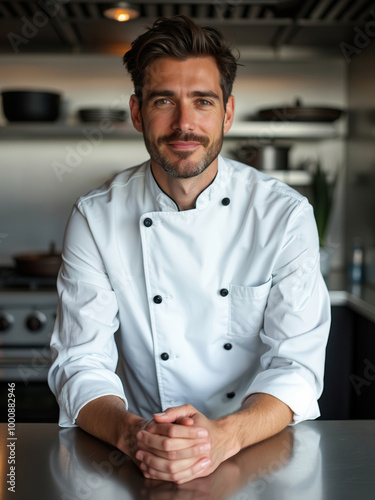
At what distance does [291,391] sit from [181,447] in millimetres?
306

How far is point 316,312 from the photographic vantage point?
1.20 m

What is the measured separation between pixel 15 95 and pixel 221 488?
210cm

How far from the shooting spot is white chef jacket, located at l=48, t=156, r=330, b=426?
4.09ft

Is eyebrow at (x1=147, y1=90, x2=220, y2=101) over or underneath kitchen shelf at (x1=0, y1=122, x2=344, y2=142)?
underneath

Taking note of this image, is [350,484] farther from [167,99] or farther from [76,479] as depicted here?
[167,99]

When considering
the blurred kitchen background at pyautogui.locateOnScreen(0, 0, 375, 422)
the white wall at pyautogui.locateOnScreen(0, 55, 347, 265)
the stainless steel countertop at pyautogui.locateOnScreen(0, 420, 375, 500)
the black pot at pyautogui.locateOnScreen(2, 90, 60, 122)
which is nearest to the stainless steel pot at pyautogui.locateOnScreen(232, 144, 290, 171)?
the blurred kitchen background at pyautogui.locateOnScreen(0, 0, 375, 422)

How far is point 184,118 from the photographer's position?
1.21 m

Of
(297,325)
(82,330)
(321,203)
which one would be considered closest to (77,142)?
(321,203)

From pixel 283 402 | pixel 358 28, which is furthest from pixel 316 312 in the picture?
pixel 358 28

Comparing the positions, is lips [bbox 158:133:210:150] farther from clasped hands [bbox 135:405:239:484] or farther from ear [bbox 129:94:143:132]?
clasped hands [bbox 135:405:239:484]

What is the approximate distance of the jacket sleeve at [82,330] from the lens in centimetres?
107

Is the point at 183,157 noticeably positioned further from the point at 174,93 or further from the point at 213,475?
the point at 213,475

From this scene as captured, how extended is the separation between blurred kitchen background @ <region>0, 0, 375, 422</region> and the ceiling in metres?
0.01

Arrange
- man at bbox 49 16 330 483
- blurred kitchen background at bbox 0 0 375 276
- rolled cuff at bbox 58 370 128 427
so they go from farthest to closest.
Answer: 1. blurred kitchen background at bbox 0 0 375 276
2. man at bbox 49 16 330 483
3. rolled cuff at bbox 58 370 128 427
